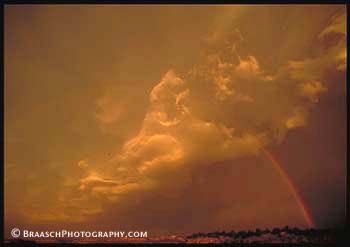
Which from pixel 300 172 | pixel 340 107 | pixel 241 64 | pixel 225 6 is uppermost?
pixel 225 6

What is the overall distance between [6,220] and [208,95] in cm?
266

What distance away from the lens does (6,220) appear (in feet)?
24.4

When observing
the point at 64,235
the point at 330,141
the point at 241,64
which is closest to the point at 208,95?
the point at 241,64

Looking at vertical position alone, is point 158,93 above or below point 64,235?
above

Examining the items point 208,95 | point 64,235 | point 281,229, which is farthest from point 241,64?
point 64,235

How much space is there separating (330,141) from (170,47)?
81.7 inches

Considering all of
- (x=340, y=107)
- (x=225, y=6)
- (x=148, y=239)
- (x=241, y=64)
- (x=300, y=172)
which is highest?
→ (x=225, y=6)

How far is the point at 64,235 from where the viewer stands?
7445 mm

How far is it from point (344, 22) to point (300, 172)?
Result: 5.72ft

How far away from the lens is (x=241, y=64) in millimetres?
7395

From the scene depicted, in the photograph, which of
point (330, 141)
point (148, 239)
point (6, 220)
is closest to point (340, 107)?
point (330, 141)

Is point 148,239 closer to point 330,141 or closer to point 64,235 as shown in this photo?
point 64,235
